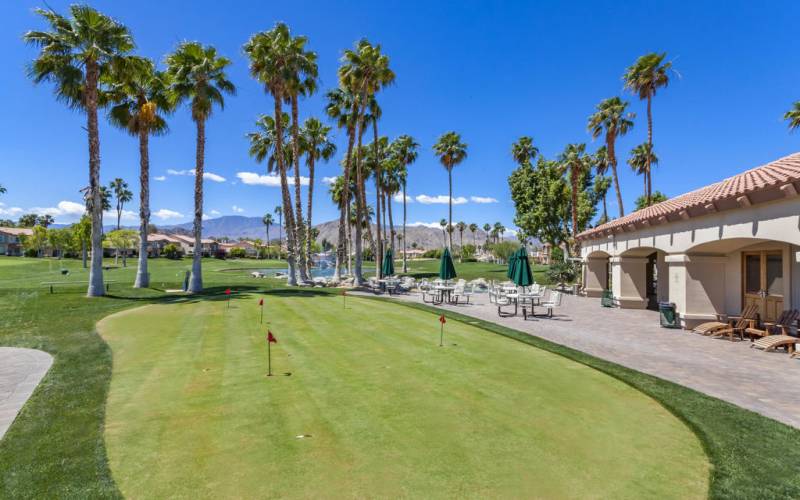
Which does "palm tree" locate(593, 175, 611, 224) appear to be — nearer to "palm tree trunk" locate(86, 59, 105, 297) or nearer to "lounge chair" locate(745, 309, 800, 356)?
"lounge chair" locate(745, 309, 800, 356)

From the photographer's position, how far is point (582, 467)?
465cm

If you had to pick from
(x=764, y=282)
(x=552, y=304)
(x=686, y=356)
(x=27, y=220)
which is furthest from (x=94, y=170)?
(x=27, y=220)

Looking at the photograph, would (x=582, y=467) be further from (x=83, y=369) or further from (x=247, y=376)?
(x=83, y=369)

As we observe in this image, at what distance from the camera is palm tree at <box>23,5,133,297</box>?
64.1 feet

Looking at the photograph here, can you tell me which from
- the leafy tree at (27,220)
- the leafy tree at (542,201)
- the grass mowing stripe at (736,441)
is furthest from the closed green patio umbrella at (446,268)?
the leafy tree at (27,220)

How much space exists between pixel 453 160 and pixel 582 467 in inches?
1847

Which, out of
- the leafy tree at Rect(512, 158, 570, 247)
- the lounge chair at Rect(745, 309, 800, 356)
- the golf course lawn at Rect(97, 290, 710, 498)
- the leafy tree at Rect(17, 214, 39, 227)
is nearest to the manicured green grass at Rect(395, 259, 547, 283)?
the leafy tree at Rect(512, 158, 570, 247)

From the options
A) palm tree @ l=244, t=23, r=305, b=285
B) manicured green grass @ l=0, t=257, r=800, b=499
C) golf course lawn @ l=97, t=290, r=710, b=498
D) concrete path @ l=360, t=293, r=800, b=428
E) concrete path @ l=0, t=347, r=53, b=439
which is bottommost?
concrete path @ l=360, t=293, r=800, b=428

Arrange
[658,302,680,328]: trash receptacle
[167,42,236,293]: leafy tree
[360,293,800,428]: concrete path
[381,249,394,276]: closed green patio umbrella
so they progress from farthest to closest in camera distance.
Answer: [381,249,394,276]: closed green patio umbrella < [167,42,236,293]: leafy tree < [658,302,680,328]: trash receptacle < [360,293,800,428]: concrete path

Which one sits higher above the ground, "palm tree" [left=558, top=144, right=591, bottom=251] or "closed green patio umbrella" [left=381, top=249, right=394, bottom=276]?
"palm tree" [left=558, top=144, right=591, bottom=251]

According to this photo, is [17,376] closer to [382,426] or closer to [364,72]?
[382,426]

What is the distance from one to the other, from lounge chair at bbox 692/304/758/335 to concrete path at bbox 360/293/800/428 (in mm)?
543

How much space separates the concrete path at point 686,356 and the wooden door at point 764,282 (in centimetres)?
273

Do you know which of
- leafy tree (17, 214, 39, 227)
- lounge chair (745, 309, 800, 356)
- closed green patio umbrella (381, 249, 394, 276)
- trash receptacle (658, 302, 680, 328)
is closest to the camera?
lounge chair (745, 309, 800, 356)
